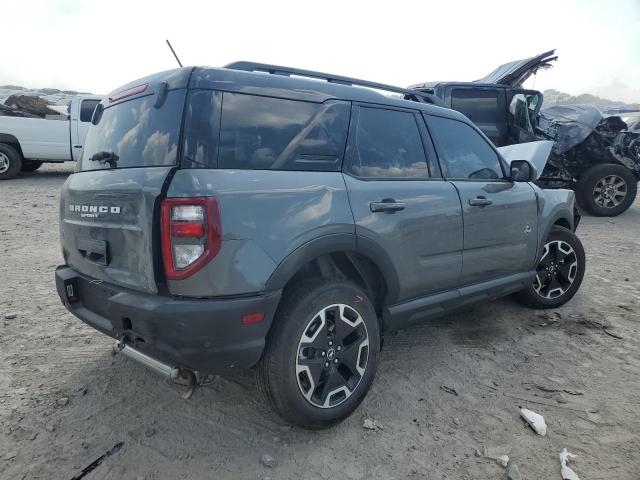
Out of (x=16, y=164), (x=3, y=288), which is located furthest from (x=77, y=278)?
(x=16, y=164)

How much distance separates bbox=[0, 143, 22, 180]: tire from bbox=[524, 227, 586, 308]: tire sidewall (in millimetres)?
11118

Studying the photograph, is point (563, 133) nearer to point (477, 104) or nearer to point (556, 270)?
point (477, 104)

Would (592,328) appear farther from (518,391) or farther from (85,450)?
(85,450)

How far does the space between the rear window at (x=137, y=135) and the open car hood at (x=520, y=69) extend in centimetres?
811

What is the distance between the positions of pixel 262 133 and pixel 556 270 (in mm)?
3404

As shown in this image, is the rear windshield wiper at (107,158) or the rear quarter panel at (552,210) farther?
the rear quarter panel at (552,210)

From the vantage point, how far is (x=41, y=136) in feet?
34.3

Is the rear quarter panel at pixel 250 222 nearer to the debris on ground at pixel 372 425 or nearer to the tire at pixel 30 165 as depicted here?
the debris on ground at pixel 372 425

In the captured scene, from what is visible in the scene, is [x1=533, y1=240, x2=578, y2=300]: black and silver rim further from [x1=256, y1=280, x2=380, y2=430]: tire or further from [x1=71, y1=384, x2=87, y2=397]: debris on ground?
[x1=71, y1=384, x2=87, y2=397]: debris on ground

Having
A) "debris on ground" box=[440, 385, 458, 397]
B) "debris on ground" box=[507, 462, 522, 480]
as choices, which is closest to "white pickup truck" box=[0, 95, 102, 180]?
"debris on ground" box=[440, 385, 458, 397]

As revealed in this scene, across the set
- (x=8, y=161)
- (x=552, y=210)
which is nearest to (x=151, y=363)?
(x=552, y=210)

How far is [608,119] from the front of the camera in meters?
8.87

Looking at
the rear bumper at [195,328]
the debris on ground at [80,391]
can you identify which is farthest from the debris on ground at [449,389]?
the debris on ground at [80,391]

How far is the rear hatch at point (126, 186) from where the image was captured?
82.9 inches
